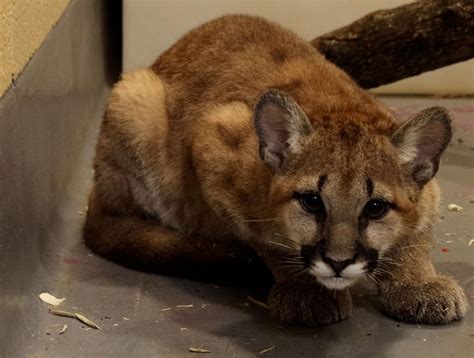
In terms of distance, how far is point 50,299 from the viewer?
3232 mm

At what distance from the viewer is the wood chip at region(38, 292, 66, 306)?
10.5 feet

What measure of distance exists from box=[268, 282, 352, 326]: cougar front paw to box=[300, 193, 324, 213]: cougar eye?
1.08ft

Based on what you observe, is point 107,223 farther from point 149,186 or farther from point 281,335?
point 281,335

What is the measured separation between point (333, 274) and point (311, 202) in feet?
0.76

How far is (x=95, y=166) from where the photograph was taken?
12.3 feet

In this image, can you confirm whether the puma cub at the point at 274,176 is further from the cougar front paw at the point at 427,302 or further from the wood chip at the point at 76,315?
the wood chip at the point at 76,315

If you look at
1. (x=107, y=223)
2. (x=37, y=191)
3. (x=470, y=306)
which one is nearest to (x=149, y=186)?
(x=107, y=223)

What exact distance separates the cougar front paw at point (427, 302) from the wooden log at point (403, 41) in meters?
1.55

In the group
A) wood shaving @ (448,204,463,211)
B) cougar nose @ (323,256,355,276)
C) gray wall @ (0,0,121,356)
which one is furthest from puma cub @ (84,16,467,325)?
wood shaving @ (448,204,463,211)

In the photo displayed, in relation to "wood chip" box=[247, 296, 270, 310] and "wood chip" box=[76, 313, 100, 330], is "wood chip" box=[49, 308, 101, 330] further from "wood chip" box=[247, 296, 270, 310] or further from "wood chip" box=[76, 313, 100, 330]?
"wood chip" box=[247, 296, 270, 310]

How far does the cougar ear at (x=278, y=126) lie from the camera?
2955 millimetres

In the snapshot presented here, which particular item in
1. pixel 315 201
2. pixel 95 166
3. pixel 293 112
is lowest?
pixel 95 166

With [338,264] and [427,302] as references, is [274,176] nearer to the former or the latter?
[338,264]

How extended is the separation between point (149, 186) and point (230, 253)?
52 cm
